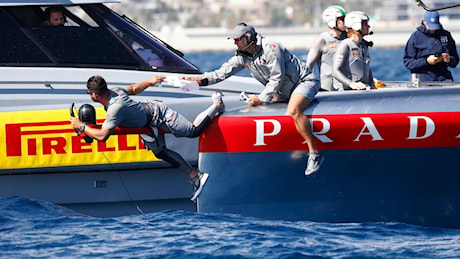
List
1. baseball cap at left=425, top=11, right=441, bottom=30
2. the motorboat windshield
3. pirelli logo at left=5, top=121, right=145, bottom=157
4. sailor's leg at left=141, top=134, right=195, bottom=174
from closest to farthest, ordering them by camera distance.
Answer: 1. sailor's leg at left=141, top=134, right=195, bottom=174
2. pirelli logo at left=5, top=121, right=145, bottom=157
3. the motorboat windshield
4. baseball cap at left=425, top=11, right=441, bottom=30

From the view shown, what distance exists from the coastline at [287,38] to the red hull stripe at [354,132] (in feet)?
341

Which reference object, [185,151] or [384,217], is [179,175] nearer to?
[185,151]

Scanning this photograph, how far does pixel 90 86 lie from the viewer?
9625mm

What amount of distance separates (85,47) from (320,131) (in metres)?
2.98

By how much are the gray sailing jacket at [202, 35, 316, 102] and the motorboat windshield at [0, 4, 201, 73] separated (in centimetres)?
156

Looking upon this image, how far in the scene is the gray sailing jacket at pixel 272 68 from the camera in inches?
385

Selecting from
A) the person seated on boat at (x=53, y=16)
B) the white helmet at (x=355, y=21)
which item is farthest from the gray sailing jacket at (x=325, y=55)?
the person seated on boat at (x=53, y=16)

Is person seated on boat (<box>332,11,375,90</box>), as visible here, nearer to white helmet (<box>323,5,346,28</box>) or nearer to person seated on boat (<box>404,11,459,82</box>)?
white helmet (<box>323,5,346,28</box>)

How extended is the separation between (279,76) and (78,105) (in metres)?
2.08

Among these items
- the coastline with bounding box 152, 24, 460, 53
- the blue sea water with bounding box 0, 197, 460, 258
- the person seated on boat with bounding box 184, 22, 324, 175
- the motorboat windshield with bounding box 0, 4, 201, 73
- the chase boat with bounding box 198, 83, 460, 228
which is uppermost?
the coastline with bounding box 152, 24, 460, 53

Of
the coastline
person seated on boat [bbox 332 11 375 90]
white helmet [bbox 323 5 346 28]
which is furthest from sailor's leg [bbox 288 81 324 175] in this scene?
the coastline

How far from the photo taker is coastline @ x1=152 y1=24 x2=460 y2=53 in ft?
Result: 378

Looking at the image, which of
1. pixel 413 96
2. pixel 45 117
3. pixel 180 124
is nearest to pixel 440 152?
pixel 413 96

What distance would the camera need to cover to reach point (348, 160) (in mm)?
9789
